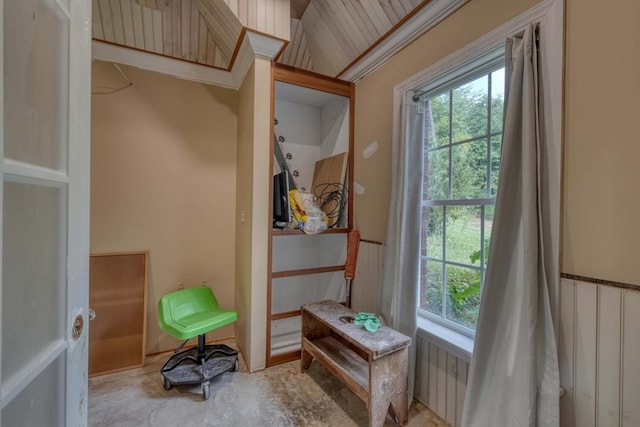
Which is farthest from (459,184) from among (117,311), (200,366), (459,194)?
(117,311)

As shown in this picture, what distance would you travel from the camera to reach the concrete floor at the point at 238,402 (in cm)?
173

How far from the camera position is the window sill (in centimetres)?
158

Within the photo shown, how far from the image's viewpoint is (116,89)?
235 centimetres

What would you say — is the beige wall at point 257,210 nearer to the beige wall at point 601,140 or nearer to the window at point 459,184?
the window at point 459,184

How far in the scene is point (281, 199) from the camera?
2369 millimetres

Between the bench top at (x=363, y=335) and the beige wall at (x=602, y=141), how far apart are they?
0.95 m

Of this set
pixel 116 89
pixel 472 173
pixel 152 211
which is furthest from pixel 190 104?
pixel 472 173

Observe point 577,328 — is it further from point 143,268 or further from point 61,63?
point 143,268

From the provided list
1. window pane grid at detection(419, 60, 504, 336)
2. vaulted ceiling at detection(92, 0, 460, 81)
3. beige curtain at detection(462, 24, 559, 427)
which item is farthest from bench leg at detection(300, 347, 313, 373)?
vaulted ceiling at detection(92, 0, 460, 81)

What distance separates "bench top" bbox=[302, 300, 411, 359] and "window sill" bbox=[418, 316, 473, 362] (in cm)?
19

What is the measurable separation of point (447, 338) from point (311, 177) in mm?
2042

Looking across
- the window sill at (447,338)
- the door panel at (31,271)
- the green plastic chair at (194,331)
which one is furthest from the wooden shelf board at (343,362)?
the door panel at (31,271)

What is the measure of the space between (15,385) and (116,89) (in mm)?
2518

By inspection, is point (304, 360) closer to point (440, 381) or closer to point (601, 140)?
point (440, 381)
